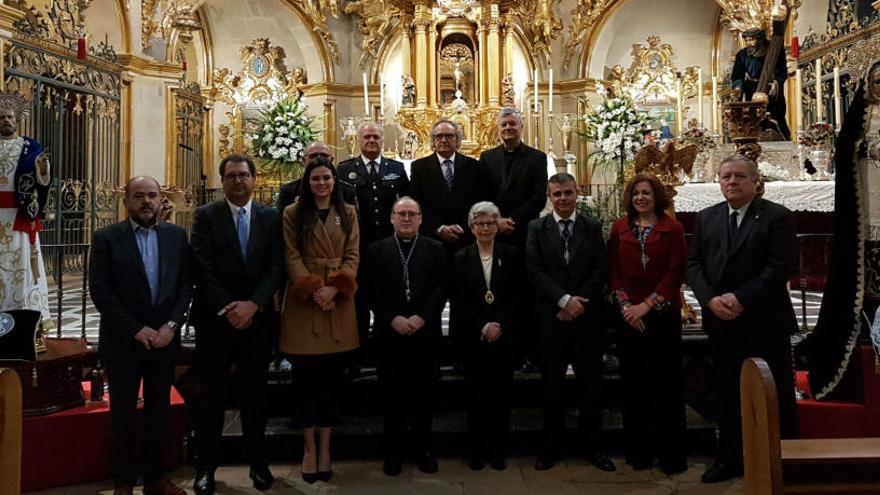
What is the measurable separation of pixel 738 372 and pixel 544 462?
110 cm

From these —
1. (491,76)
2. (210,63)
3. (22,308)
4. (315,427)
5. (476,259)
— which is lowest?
(315,427)

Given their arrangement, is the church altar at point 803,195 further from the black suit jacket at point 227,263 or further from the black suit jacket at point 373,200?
the black suit jacket at point 227,263

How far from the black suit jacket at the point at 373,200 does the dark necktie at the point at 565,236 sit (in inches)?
45.0

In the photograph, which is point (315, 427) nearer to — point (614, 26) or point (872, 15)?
point (872, 15)

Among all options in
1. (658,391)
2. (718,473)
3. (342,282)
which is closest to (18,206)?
(342,282)

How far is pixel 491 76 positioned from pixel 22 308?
902 cm

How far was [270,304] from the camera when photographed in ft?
11.0

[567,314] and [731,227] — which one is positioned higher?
[731,227]

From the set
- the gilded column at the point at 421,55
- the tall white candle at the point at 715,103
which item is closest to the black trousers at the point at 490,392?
the gilded column at the point at 421,55

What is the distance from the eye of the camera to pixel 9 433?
5.94 feet

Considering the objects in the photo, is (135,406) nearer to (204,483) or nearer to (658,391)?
(204,483)

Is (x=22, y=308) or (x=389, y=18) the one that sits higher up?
(x=389, y=18)

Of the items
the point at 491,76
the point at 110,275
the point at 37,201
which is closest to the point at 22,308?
the point at 37,201

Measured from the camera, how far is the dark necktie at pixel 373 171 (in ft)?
13.4
